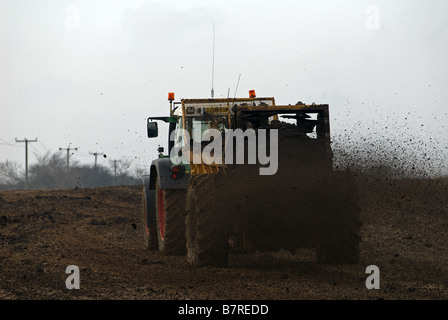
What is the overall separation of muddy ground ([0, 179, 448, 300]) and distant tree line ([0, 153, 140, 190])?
72.9 meters

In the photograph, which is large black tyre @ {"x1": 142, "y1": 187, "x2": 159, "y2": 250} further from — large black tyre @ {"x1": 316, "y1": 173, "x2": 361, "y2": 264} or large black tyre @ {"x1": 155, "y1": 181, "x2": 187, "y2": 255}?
large black tyre @ {"x1": 316, "y1": 173, "x2": 361, "y2": 264}

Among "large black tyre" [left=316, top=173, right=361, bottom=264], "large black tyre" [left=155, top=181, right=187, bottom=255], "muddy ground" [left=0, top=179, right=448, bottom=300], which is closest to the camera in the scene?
"muddy ground" [left=0, top=179, right=448, bottom=300]

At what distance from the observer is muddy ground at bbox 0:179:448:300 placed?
684cm

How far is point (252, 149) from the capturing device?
8.19 metres

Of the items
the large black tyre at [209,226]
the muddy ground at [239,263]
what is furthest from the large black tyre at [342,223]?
the large black tyre at [209,226]

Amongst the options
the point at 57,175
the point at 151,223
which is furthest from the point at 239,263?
the point at 57,175

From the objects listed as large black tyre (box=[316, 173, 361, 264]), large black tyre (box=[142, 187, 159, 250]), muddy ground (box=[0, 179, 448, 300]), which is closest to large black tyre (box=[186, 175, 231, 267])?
muddy ground (box=[0, 179, 448, 300])

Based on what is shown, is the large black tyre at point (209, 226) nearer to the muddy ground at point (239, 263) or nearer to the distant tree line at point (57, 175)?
the muddy ground at point (239, 263)

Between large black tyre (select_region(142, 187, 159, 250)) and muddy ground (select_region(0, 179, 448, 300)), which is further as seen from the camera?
large black tyre (select_region(142, 187, 159, 250))

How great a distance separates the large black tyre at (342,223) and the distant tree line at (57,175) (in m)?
80.5

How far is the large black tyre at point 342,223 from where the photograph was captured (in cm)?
808

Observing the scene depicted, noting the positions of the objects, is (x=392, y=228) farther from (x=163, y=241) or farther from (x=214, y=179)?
(x=214, y=179)
